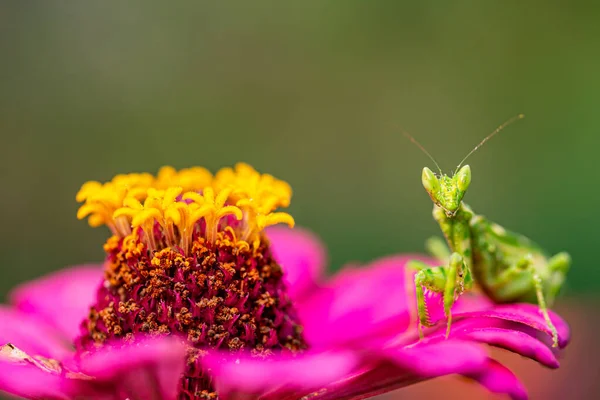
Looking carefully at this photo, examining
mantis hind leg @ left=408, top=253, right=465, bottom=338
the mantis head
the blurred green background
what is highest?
the blurred green background

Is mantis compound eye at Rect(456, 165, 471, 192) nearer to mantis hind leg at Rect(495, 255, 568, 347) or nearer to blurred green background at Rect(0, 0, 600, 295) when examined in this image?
mantis hind leg at Rect(495, 255, 568, 347)

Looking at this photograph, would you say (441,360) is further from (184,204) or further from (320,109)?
(320,109)

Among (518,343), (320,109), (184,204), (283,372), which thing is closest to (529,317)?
(518,343)

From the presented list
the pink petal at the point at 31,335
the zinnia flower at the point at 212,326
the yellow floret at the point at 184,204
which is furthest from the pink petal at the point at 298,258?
the pink petal at the point at 31,335

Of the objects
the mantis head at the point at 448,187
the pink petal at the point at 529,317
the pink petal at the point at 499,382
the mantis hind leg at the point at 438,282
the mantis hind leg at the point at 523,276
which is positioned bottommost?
the pink petal at the point at 499,382

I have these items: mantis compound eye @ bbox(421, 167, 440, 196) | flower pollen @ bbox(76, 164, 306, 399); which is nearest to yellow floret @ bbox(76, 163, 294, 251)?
flower pollen @ bbox(76, 164, 306, 399)

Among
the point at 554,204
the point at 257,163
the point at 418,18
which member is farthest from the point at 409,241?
the point at 418,18

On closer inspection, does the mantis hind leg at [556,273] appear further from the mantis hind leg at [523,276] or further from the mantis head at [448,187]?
the mantis head at [448,187]
